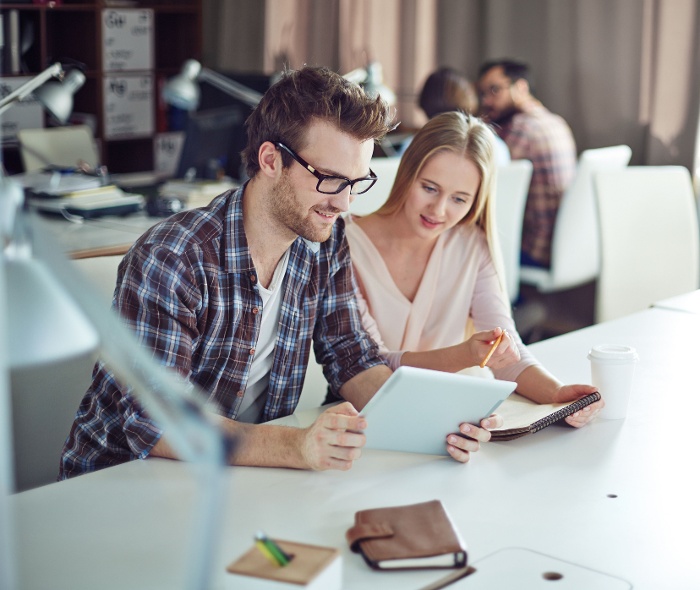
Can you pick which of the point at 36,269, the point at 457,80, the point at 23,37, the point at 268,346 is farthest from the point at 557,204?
the point at 36,269

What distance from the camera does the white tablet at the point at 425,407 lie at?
4.51ft

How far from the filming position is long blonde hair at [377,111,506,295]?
211 centimetres

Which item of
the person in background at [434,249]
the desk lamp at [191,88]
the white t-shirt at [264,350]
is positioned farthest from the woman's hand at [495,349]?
the desk lamp at [191,88]

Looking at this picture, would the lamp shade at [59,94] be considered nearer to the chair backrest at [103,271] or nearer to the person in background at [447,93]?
the chair backrest at [103,271]

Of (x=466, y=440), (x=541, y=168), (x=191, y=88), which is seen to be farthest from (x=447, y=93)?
(x=466, y=440)

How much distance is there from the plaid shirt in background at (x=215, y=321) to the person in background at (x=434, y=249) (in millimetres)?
175

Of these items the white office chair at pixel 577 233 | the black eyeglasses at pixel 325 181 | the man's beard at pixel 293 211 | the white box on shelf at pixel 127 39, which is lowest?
the white office chair at pixel 577 233

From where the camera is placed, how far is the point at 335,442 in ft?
4.64

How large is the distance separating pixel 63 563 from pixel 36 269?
1.81ft

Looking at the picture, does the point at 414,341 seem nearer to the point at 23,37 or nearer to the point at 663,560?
the point at 663,560

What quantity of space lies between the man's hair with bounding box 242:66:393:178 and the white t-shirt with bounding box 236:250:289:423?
0.22 m

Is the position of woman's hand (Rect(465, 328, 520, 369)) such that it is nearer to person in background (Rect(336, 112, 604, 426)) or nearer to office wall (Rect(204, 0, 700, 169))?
person in background (Rect(336, 112, 604, 426))

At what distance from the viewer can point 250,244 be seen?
67.2 inches

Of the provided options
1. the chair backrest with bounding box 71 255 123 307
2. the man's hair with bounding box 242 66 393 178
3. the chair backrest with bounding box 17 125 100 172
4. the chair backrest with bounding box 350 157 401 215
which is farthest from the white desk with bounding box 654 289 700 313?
the chair backrest with bounding box 17 125 100 172
